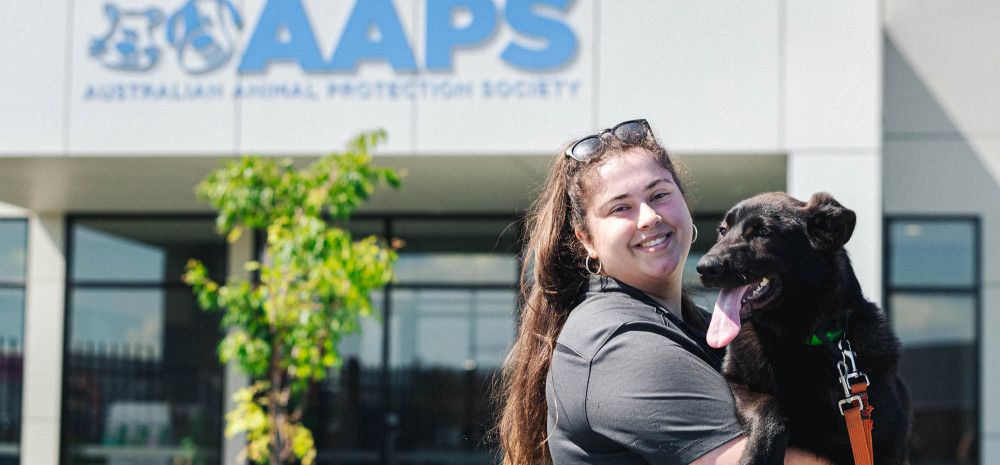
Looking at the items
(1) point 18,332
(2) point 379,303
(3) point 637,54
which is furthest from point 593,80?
(1) point 18,332

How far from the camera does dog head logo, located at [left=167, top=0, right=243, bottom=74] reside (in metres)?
9.27

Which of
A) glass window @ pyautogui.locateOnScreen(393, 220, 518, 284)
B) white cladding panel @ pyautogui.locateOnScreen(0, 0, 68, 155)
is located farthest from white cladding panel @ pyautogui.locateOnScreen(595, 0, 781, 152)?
white cladding panel @ pyautogui.locateOnScreen(0, 0, 68, 155)

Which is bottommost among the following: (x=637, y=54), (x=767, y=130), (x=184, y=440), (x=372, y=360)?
(x=184, y=440)

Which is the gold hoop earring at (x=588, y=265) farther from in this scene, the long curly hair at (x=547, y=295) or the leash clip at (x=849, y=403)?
the leash clip at (x=849, y=403)

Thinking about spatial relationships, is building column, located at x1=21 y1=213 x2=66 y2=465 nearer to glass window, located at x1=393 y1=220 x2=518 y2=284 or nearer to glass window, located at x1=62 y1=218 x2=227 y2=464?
glass window, located at x1=62 y1=218 x2=227 y2=464

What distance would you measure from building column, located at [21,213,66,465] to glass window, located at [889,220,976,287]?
343 inches

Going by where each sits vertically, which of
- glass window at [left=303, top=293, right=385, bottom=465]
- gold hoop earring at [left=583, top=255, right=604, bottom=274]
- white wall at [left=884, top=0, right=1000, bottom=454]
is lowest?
glass window at [left=303, top=293, right=385, bottom=465]

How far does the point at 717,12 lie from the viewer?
8805 mm

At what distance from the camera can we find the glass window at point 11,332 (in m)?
12.3

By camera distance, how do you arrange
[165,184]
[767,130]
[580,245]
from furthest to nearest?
[165,184] → [767,130] → [580,245]

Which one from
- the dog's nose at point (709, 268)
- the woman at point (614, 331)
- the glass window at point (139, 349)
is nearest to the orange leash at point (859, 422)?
the woman at point (614, 331)

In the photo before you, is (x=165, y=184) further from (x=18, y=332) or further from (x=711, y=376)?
(x=711, y=376)

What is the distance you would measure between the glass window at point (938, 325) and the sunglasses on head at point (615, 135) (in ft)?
25.8

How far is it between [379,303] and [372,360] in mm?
618
